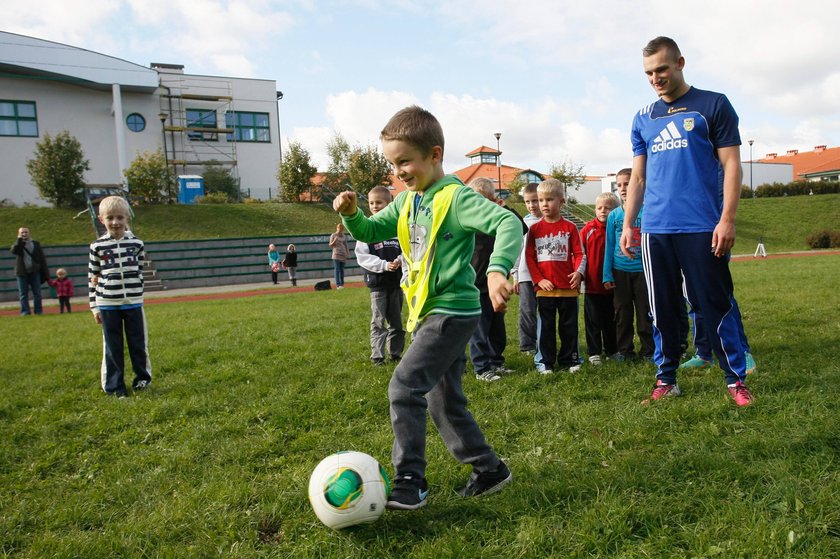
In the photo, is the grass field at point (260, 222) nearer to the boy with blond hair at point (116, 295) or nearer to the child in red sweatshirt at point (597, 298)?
the boy with blond hair at point (116, 295)

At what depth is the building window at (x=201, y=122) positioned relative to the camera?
4212 centimetres

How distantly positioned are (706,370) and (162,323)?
30.9 feet

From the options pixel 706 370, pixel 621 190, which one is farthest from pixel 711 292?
pixel 621 190

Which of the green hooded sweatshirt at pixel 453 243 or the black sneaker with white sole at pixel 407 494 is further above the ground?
the green hooded sweatshirt at pixel 453 243

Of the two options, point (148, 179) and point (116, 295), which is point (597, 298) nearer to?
point (116, 295)

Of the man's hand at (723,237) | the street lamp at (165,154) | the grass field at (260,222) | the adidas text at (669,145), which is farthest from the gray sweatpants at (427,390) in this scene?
the street lamp at (165,154)

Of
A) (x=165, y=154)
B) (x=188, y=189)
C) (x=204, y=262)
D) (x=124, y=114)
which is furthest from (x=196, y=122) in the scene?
(x=204, y=262)

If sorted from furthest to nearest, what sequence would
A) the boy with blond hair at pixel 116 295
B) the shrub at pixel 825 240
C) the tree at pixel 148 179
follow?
the tree at pixel 148 179
the shrub at pixel 825 240
the boy with blond hair at pixel 116 295

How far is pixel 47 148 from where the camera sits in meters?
31.4

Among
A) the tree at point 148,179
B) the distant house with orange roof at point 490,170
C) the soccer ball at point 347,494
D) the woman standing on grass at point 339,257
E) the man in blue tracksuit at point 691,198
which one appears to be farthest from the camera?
the distant house with orange roof at point 490,170

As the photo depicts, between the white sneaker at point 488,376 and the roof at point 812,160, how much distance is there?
86742 mm

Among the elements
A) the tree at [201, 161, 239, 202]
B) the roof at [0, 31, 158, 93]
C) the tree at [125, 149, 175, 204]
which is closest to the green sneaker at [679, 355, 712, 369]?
the tree at [125, 149, 175, 204]

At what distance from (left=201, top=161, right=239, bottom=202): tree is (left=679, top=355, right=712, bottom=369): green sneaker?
124 feet

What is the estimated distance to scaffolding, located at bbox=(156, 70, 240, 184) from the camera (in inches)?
1625
